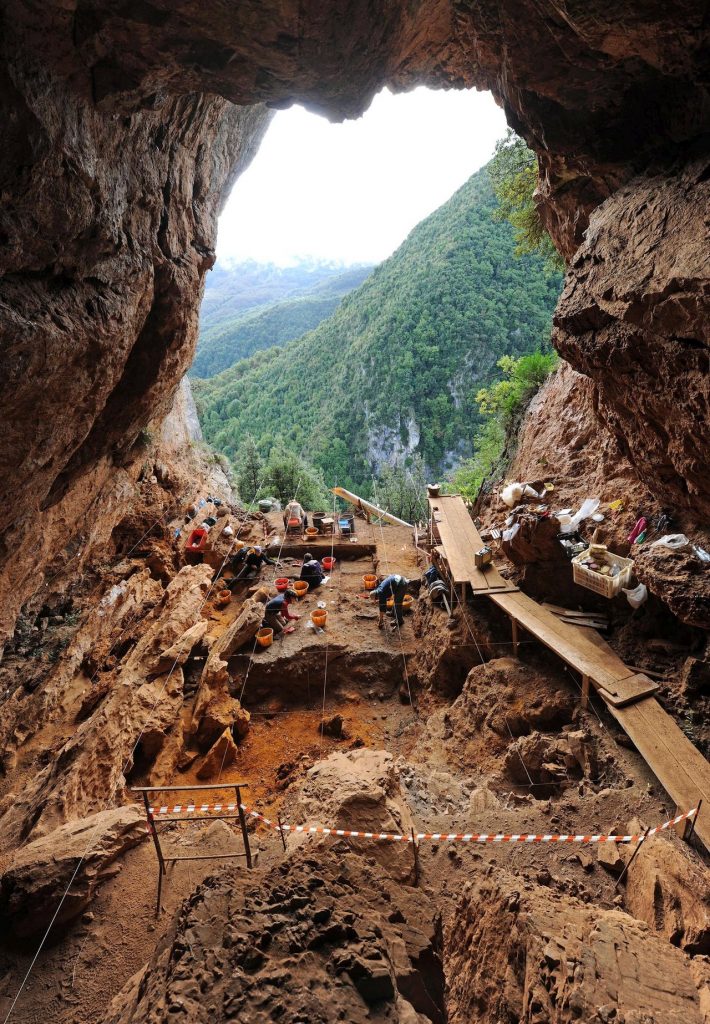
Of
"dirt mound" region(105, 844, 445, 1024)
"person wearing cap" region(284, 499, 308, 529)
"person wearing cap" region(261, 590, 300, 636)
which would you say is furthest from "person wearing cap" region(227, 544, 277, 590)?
"dirt mound" region(105, 844, 445, 1024)

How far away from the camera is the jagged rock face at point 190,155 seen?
4.05m

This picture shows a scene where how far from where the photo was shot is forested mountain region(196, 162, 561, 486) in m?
38.8

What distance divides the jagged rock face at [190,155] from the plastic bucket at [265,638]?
4.72m

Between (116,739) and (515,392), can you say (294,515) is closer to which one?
(515,392)

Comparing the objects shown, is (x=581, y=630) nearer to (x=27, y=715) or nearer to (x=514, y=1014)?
(x=514, y=1014)

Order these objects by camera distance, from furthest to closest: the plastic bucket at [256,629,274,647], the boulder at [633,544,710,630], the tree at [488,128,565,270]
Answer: the tree at [488,128,565,270] → the plastic bucket at [256,629,274,647] → the boulder at [633,544,710,630]

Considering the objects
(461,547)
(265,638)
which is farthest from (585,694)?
(265,638)

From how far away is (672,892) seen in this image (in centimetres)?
358

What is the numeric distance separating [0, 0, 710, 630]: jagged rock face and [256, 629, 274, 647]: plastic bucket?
15.5 ft

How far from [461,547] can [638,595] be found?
3514 millimetres

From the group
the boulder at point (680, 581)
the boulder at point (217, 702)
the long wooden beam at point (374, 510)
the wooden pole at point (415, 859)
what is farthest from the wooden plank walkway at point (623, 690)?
the long wooden beam at point (374, 510)

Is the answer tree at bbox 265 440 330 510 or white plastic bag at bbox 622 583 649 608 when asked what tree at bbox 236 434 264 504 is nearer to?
tree at bbox 265 440 330 510

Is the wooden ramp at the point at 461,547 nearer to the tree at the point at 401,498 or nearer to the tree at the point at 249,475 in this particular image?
the tree at the point at 401,498

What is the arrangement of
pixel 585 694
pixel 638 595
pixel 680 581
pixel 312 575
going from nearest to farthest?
pixel 680 581 → pixel 585 694 → pixel 638 595 → pixel 312 575
